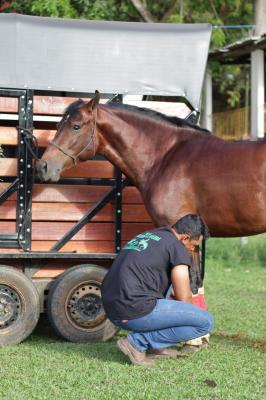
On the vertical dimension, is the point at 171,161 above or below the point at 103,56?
below

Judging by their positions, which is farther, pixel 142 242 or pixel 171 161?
pixel 171 161

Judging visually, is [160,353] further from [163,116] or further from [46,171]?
[163,116]

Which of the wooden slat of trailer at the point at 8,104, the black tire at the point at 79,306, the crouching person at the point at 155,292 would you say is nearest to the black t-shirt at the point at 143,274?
the crouching person at the point at 155,292

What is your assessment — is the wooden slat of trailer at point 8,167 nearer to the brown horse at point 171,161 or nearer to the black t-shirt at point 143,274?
the brown horse at point 171,161

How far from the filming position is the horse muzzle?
6.84 m

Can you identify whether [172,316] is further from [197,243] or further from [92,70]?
[92,70]

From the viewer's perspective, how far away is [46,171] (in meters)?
6.85

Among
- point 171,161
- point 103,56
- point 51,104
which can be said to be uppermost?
point 103,56

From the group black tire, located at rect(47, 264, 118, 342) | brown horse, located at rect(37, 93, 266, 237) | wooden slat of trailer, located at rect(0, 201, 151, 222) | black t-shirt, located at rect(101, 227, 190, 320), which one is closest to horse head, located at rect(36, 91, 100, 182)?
brown horse, located at rect(37, 93, 266, 237)

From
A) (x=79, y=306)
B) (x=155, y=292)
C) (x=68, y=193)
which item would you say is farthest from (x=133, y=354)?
(x=68, y=193)

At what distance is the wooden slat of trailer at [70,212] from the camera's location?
7.11m

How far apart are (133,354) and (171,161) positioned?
1877mm

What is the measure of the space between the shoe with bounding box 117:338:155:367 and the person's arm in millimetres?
509

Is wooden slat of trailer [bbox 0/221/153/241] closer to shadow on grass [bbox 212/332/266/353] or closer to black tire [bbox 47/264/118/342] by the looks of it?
black tire [bbox 47/264/118/342]
